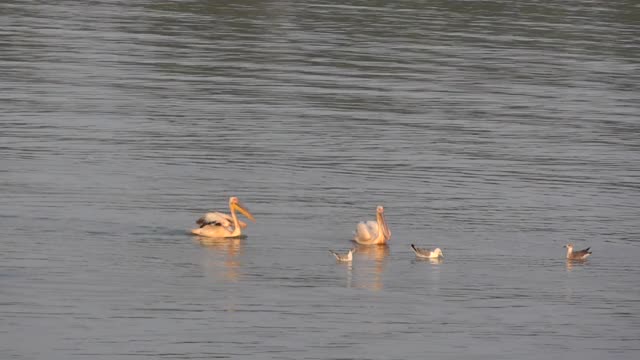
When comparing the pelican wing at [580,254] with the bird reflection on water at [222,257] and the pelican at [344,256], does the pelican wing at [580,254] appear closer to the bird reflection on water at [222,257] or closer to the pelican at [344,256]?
the pelican at [344,256]

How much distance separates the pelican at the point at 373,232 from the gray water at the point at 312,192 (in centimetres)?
15

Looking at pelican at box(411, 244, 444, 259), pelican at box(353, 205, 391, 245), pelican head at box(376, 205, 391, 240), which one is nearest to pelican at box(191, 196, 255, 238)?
pelican at box(353, 205, 391, 245)

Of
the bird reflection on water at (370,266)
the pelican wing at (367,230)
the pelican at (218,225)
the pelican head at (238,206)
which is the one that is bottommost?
the bird reflection on water at (370,266)

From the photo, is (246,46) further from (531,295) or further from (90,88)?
(531,295)

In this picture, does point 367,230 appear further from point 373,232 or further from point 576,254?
point 576,254

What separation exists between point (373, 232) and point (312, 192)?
11.0ft

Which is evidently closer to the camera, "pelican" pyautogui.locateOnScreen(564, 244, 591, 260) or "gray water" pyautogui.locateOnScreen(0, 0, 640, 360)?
"gray water" pyautogui.locateOnScreen(0, 0, 640, 360)

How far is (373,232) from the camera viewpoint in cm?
2194

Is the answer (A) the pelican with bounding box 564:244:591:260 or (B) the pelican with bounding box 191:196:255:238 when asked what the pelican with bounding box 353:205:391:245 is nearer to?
(B) the pelican with bounding box 191:196:255:238

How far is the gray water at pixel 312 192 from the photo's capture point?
59.9 ft

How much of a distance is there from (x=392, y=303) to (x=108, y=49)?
76.5 feet

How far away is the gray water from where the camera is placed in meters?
18.2

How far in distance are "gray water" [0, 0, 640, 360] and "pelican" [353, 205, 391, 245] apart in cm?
15

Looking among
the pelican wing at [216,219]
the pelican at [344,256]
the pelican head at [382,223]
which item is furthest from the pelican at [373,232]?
the pelican wing at [216,219]
